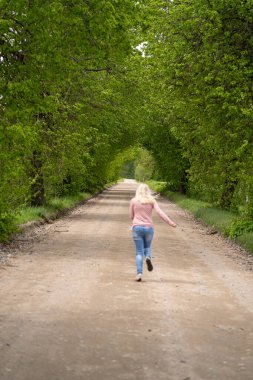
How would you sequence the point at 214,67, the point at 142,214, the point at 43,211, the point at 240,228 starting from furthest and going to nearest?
the point at 43,211, the point at 240,228, the point at 214,67, the point at 142,214

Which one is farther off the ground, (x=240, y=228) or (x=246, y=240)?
(x=240, y=228)

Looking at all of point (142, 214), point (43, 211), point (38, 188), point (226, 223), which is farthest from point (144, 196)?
point (38, 188)

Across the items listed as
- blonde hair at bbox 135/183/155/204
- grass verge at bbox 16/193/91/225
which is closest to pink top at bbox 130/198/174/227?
blonde hair at bbox 135/183/155/204

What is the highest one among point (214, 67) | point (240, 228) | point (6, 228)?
point (214, 67)

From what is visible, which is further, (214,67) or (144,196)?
(214,67)

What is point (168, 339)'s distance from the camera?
659cm

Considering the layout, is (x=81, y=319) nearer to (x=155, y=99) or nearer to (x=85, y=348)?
(x=85, y=348)

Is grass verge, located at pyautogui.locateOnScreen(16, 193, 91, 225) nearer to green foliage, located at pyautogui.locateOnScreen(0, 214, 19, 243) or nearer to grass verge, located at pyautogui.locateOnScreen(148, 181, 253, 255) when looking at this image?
green foliage, located at pyautogui.locateOnScreen(0, 214, 19, 243)

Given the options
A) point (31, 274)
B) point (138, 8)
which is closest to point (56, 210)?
point (138, 8)

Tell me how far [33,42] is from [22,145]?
2.84 meters

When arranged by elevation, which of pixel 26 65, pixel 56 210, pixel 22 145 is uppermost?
pixel 26 65

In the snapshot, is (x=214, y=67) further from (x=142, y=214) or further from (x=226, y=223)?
(x=142, y=214)

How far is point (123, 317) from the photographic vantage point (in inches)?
298

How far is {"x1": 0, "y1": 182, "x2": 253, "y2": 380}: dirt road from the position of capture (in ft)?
18.4
